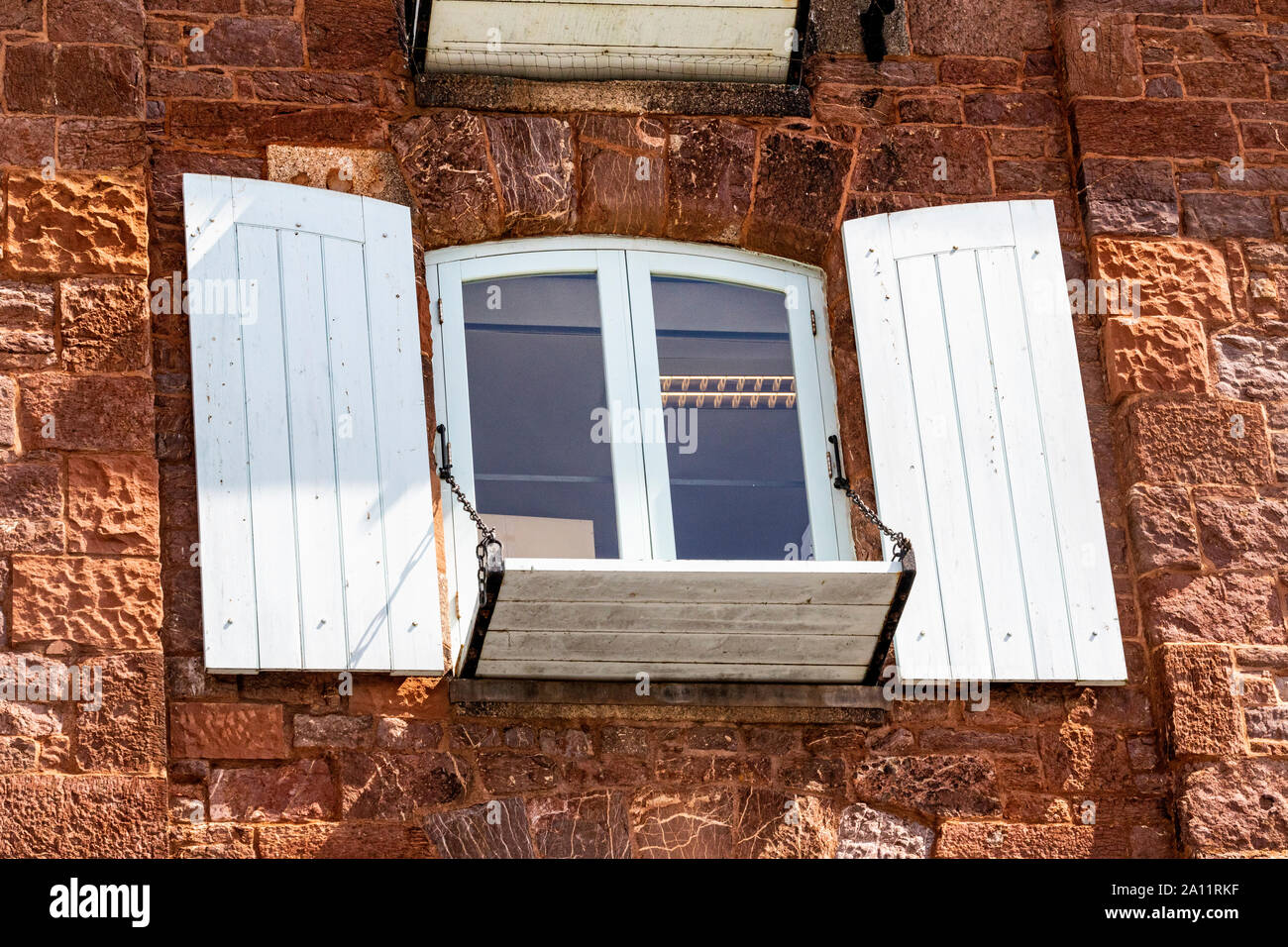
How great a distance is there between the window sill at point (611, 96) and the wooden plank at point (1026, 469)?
83 cm

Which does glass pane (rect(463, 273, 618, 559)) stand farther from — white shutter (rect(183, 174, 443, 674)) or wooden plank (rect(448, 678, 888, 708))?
wooden plank (rect(448, 678, 888, 708))

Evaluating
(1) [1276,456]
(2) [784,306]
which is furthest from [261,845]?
(1) [1276,456]

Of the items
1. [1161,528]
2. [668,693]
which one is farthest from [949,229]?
[668,693]

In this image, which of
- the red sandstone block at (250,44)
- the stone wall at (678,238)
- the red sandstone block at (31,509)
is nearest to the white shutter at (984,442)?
the stone wall at (678,238)

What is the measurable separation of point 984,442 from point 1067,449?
240 millimetres

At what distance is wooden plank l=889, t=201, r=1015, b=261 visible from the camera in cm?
619

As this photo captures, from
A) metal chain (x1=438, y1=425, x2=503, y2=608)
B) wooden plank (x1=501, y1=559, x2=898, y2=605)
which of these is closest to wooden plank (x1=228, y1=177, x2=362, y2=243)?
metal chain (x1=438, y1=425, x2=503, y2=608)

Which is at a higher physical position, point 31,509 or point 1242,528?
point 31,509

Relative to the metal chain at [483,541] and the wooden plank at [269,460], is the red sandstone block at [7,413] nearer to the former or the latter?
the wooden plank at [269,460]

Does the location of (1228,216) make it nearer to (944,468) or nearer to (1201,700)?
(944,468)

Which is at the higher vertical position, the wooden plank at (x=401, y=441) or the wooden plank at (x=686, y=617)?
the wooden plank at (x=401, y=441)

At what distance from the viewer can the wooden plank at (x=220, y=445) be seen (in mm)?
5379

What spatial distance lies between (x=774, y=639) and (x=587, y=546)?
672 millimetres

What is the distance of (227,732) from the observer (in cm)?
536
